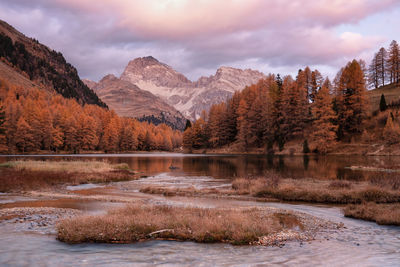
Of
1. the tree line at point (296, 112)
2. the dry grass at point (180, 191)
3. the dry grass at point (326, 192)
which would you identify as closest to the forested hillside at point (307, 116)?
the tree line at point (296, 112)

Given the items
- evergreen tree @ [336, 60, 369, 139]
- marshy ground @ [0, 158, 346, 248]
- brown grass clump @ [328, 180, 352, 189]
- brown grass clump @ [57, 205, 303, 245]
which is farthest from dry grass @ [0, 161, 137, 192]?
evergreen tree @ [336, 60, 369, 139]

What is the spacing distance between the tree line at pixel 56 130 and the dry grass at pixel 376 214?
93.1 metres

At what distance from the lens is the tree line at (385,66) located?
100625 millimetres

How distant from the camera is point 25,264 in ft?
35.6

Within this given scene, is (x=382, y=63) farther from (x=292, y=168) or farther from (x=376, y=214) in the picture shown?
(x=376, y=214)

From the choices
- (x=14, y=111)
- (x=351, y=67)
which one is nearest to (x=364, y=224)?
(x=351, y=67)

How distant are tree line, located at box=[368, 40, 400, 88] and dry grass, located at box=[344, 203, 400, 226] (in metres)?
99.4

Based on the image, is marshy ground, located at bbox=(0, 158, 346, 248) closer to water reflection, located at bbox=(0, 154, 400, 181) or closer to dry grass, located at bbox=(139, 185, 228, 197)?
dry grass, located at bbox=(139, 185, 228, 197)

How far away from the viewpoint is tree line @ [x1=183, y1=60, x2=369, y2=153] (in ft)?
262

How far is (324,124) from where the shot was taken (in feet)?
252

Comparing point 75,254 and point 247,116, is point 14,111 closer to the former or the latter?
point 247,116

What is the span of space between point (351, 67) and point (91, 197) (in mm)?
83624

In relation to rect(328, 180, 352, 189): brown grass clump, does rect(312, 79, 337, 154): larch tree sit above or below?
above

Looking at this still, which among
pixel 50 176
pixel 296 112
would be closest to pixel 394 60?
pixel 296 112
